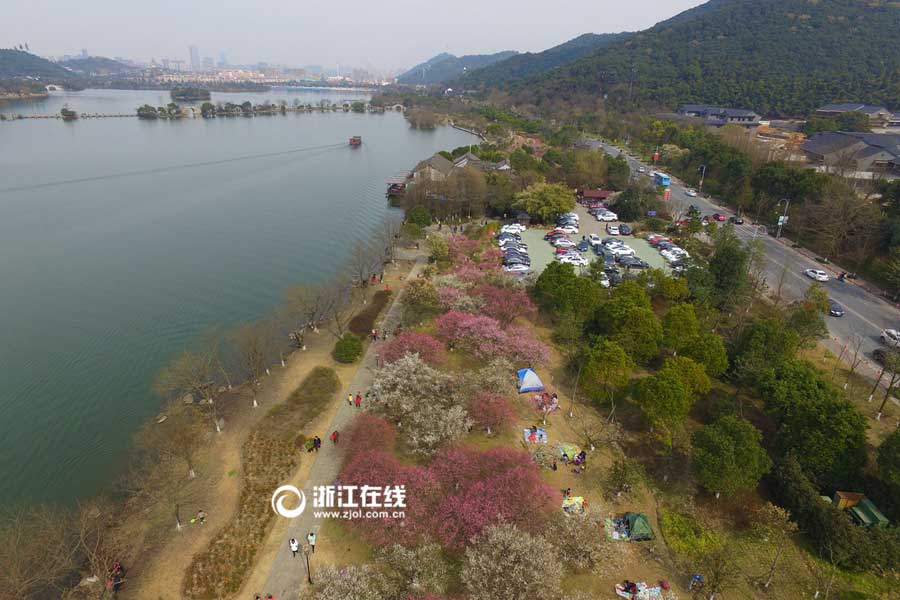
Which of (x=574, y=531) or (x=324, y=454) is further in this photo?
(x=324, y=454)

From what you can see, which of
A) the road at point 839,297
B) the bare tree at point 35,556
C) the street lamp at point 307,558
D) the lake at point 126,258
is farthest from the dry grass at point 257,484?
the road at point 839,297

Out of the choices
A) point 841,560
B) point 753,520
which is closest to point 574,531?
point 753,520

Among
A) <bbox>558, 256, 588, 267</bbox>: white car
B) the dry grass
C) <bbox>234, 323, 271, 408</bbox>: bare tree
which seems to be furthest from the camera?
<bbox>558, 256, 588, 267</bbox>: white car

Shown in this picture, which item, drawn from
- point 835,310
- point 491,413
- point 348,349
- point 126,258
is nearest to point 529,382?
point 491,413

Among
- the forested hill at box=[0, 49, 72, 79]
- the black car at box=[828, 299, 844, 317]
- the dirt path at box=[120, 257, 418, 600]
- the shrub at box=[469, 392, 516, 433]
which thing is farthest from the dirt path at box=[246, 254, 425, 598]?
the forested hill at box=[0, 49, 72, 79]

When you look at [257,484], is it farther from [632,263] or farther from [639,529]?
[632,263]

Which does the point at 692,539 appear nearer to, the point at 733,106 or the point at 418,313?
the point at 418,313

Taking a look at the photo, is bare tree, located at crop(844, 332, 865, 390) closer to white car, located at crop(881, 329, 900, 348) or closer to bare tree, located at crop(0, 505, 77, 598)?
white car, located at crop(881, 329, 900, 348)
